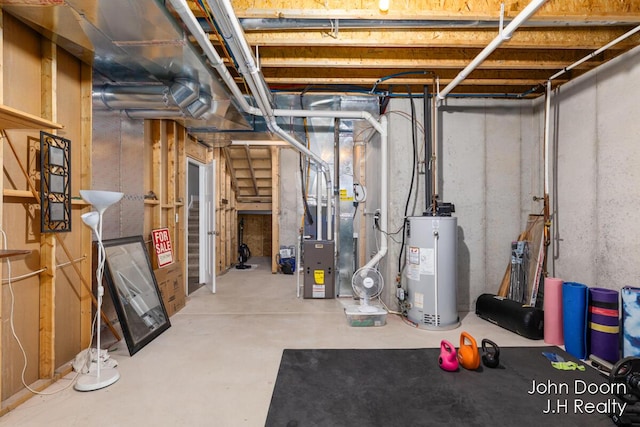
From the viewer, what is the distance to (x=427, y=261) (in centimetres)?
322

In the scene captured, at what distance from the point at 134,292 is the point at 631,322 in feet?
13.1

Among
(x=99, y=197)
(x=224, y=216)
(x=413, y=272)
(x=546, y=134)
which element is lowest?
(x=413, y=272)

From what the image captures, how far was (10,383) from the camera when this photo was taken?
6.66 ft

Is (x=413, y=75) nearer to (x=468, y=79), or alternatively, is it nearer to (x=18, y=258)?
(x=468, y=79)

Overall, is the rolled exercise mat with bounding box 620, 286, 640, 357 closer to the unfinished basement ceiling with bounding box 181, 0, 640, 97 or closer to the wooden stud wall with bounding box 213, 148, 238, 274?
the unfinished basement ceiling with bounding box 181, 0, 640, 97

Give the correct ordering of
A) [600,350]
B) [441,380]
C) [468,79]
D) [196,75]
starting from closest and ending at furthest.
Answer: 1. [441,380]
2. [600,350]
3. [196,75]
4. [468,79]

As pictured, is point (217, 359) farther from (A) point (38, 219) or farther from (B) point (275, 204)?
(B) point (275, 204)

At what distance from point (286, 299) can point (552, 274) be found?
3187mm

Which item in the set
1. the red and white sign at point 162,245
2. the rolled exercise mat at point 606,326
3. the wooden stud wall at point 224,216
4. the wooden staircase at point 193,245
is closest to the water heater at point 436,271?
the rolled exercise mat at point 606,326

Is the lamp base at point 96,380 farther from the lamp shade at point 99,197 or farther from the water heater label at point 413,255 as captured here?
the water heater label at point 413,255

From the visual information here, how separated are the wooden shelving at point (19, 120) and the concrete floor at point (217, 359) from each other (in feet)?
5.53

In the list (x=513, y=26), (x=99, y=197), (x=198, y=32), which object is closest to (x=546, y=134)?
(x=513, y=26)

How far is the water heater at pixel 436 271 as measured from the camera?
10.5 ft

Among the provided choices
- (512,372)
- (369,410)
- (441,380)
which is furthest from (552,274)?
(369,410)
